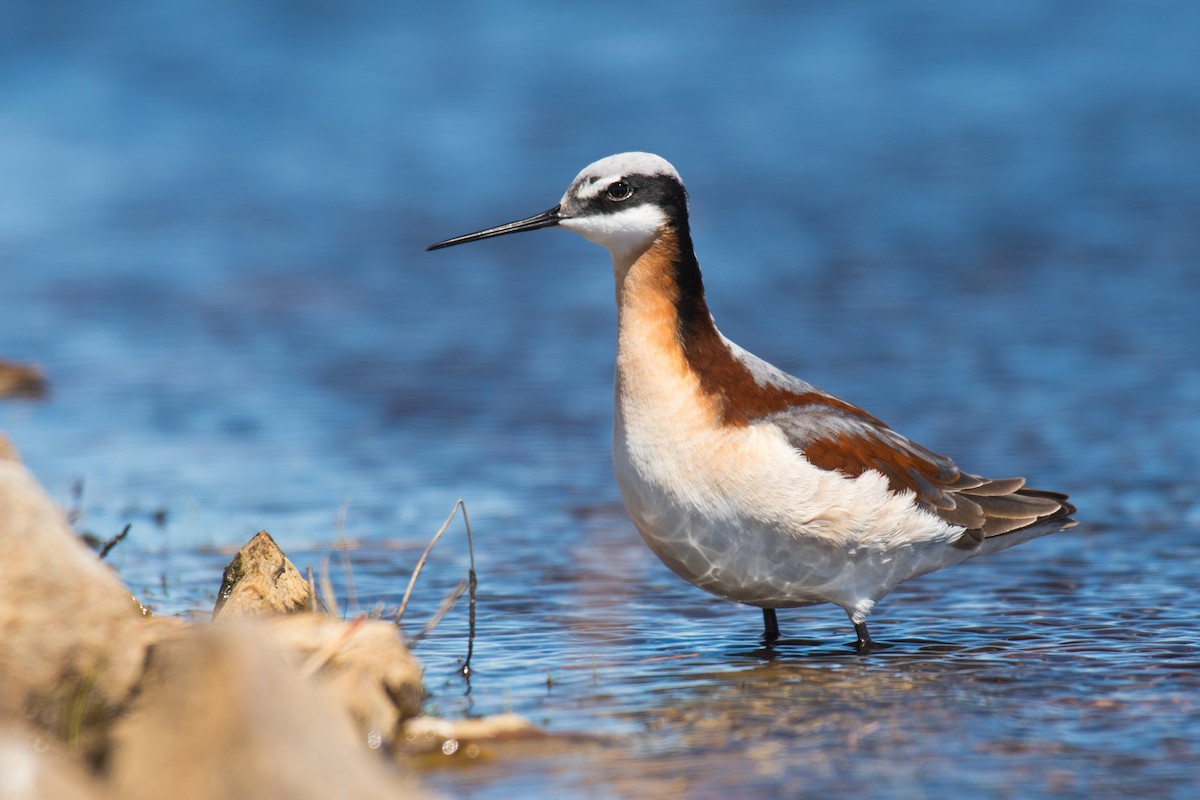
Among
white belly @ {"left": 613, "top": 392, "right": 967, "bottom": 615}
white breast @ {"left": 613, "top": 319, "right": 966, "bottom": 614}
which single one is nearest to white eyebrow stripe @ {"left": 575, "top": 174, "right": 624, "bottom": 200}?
white breast @ {"left": 613, "top": 319, "right": 966, "bottom": 614}

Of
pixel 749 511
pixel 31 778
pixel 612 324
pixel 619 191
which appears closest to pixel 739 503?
pixel 749 511

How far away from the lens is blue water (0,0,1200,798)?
6422 millimetres

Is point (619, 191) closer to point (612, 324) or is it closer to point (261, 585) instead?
point (261, 585)

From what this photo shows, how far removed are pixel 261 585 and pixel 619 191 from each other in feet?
7.89

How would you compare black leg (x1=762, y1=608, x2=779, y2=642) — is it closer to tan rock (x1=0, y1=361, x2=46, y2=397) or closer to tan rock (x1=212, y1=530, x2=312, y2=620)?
tan rock (x1=212, y1=530, x2=312, y2=620)

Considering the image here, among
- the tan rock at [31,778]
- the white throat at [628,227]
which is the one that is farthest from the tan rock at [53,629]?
the white throat at [628,227]

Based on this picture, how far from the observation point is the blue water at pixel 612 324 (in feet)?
21.1

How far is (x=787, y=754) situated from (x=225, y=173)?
15.6 meters

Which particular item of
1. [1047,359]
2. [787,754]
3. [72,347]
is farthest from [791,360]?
[787,754]

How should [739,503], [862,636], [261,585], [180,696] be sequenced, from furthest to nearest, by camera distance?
1. [862,636]
2. [739,503]
3. [261,585]
4. [180,696]

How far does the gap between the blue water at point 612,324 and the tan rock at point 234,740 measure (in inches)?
51.5

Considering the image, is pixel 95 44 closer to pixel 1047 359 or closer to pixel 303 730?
pixel 1047 359

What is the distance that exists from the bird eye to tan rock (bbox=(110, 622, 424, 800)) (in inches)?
148

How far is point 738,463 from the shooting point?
22.8 feet
